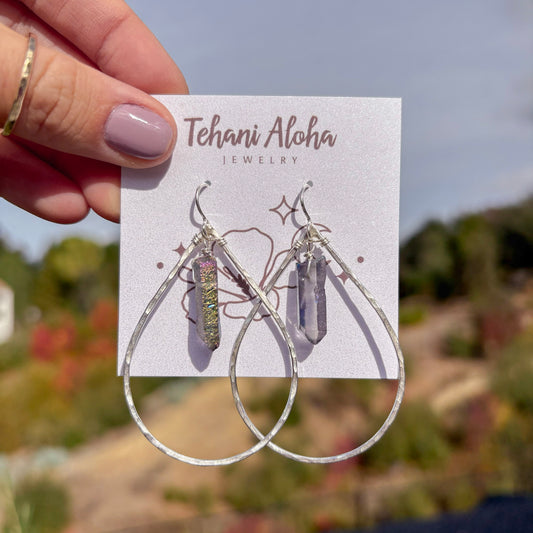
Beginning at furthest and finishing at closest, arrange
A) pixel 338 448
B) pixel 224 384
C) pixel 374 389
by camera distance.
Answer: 1. pixel 224 384
2. pixel 374 389
3. pixel 338 448

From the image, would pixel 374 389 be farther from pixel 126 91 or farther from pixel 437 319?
pixel 126 91

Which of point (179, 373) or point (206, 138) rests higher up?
point (206, 138)

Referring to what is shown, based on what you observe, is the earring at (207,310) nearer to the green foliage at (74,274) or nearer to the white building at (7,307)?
the green foliage at (74,274)

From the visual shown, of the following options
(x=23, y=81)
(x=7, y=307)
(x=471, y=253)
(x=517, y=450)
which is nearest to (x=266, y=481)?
(x=517, y=450)

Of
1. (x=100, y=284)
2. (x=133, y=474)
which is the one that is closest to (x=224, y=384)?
(x=133, y=474)

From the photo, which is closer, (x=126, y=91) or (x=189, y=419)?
(x=126, y=91)

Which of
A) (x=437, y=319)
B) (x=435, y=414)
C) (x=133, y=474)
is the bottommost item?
(x=133, y=474)

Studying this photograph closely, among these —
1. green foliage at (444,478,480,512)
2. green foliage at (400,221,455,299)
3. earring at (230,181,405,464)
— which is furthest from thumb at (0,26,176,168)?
green foliage at (400,221,455,299)

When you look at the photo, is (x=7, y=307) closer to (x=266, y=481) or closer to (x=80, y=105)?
(x=266, y=481)
